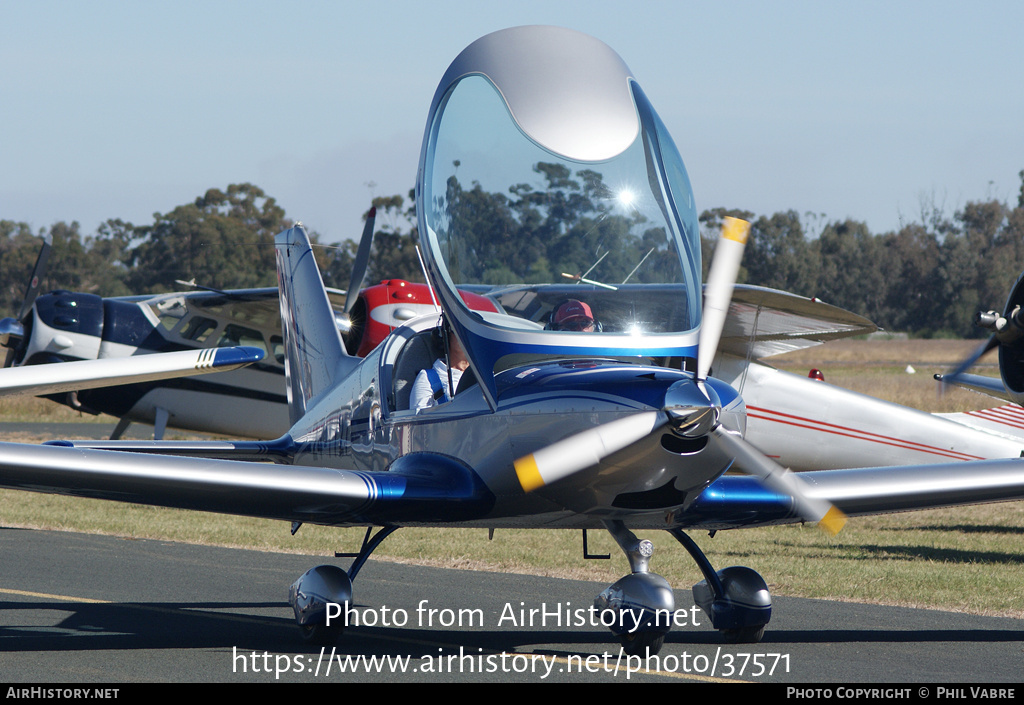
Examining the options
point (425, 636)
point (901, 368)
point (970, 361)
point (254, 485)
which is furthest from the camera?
point (901, 368)

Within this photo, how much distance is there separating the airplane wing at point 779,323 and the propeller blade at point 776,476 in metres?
7.11

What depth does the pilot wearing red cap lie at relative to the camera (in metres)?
6.03

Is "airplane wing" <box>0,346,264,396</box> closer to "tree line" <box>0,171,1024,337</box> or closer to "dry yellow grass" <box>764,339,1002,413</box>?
"dry yellow grass" <box>764,339,1002,413</box>

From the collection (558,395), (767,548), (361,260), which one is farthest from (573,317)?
(361,260)

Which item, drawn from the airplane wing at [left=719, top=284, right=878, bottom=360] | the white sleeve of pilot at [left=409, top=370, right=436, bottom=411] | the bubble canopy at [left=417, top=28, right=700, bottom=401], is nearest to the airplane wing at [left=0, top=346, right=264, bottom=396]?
the white sleeve of pilot at [left=409, top=370, right=436, bottom=411]

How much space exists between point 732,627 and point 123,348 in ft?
46.2

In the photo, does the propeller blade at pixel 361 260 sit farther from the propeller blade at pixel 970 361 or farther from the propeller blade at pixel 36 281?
the propeller blade at pixel 36 281

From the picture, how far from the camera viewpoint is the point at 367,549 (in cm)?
714

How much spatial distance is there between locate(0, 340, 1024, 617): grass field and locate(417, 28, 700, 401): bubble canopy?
4.65 meters

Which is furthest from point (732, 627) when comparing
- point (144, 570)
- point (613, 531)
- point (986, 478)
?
point (144, 570)

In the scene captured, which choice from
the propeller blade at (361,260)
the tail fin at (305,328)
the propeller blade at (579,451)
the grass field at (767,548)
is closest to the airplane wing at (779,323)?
the grass field at (767,548)

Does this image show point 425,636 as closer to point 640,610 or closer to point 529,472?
point 640,610

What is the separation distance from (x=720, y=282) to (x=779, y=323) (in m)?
9.31

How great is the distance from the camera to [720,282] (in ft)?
18.7
